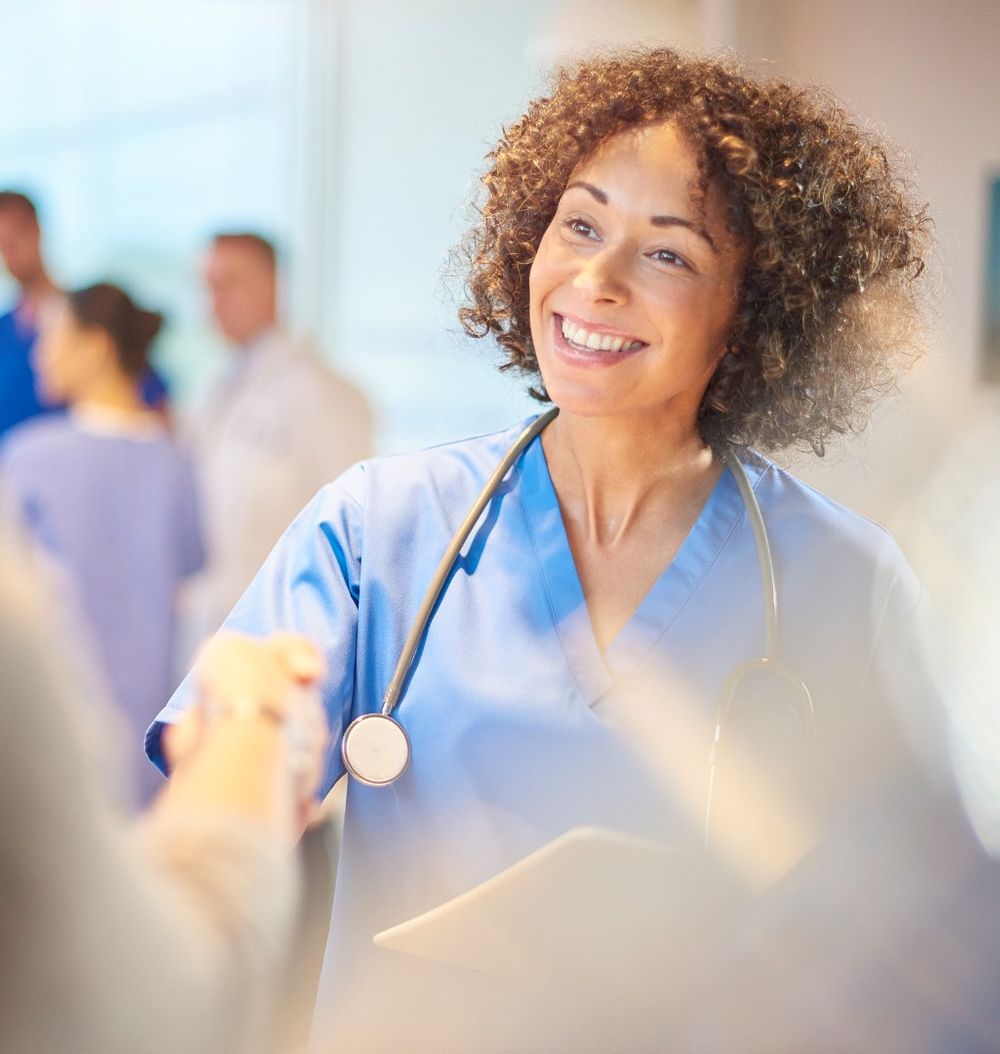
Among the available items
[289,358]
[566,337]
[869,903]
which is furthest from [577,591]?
[289,358]

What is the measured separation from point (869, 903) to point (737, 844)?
0.40 ft

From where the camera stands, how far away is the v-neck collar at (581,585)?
0.86 metres

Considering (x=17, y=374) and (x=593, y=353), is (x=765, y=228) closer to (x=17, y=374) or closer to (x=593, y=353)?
(x=593, y=353)

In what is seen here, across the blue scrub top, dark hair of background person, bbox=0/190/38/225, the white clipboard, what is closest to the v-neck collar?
the blue scrub top

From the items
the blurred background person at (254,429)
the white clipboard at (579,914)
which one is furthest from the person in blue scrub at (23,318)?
the white clipboard at (579,914)

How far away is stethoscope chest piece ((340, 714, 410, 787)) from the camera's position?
0.78 m

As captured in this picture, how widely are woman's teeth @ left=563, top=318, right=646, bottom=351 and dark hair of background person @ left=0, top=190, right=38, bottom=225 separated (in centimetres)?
200

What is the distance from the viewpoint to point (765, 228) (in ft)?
2.85

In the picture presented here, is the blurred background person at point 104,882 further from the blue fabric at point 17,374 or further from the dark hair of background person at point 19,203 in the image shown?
the dark hair of background person at point 19,203

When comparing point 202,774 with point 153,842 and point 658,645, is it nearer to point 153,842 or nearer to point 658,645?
point 153,842

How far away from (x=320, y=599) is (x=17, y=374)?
1782 millimetres

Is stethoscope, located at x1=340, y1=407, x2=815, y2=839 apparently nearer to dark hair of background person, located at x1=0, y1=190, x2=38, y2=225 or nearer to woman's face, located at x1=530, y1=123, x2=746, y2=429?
woman's face, located at x1=530, y1=123, x2=746, y2=429

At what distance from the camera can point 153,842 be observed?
1.39 feet

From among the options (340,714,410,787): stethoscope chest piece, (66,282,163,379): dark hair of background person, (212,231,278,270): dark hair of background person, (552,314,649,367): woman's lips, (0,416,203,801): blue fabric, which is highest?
(552,314,649,367): woman's lips
